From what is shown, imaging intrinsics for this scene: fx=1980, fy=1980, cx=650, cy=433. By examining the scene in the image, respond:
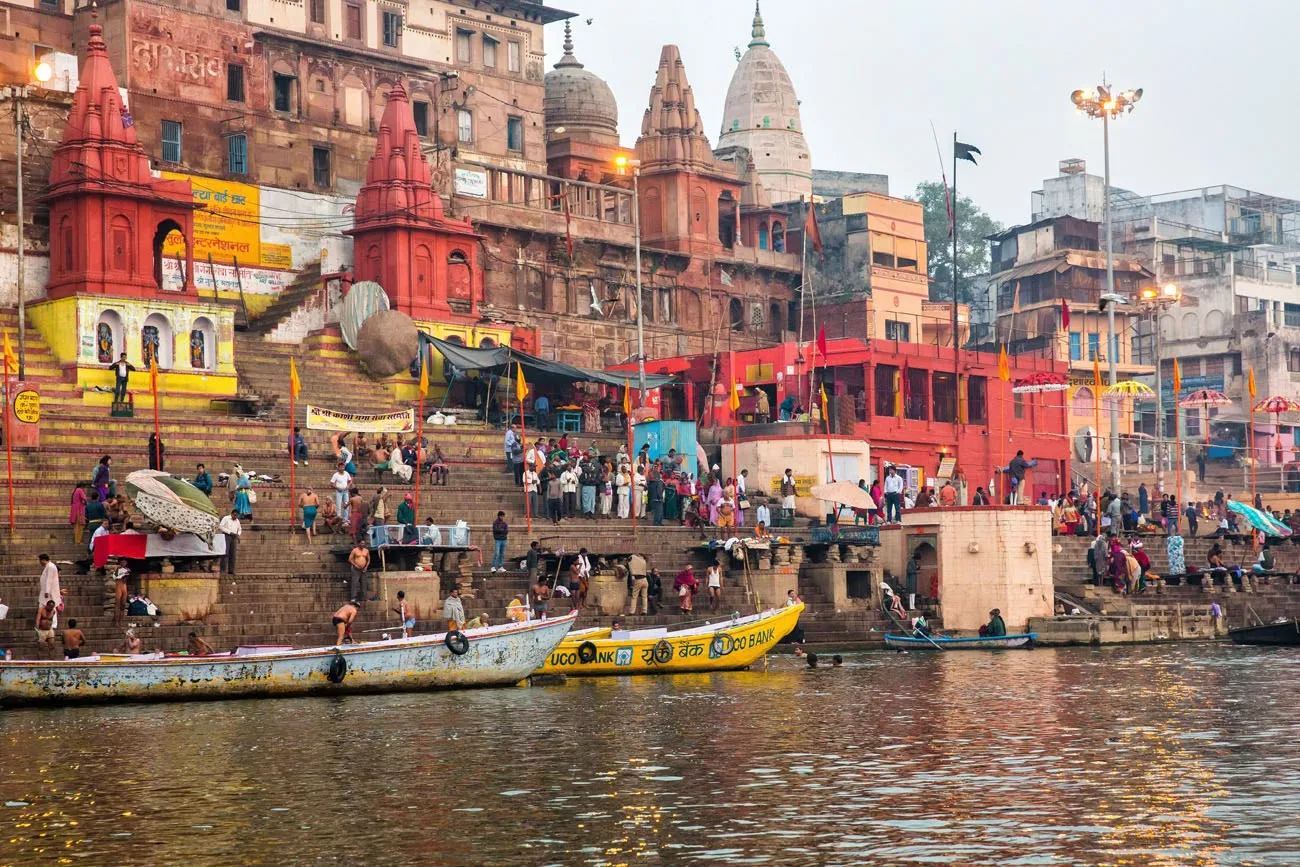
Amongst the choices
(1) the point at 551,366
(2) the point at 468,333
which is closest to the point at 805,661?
(1) the point at 551,366

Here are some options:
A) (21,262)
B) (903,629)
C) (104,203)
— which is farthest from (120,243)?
(903,629)

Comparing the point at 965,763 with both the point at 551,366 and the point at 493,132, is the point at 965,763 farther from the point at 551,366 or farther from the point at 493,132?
the point at 493,132

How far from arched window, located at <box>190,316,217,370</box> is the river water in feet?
54.7

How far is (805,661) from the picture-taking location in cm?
3362

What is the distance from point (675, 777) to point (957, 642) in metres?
18.4

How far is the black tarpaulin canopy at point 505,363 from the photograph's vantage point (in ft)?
147

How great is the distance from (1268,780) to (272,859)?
9.09m

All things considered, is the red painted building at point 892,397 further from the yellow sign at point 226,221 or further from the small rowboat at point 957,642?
the yellow sign at point 226,221

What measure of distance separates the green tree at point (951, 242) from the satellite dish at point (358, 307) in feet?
140

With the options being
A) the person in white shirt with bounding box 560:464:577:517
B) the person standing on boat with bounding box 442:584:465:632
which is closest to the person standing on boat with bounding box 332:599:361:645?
the person standing on boat with bounding box 442:584:465:632

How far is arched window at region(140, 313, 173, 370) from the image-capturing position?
136 feet

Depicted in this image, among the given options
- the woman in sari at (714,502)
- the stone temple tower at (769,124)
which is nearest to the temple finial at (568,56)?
the stone temple tower at (769,124)

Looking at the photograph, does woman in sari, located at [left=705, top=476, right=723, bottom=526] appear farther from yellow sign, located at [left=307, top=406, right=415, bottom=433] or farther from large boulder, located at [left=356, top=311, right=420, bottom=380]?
large boulder, located at [left=356, top=311, right=420, bottom=380]

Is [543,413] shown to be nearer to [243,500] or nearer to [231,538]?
[243,500]
